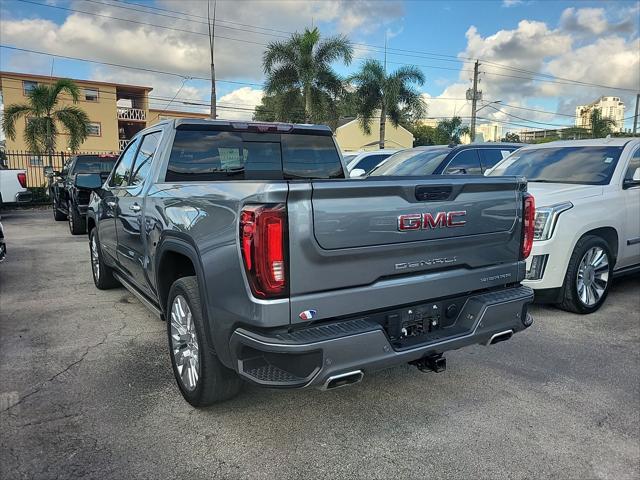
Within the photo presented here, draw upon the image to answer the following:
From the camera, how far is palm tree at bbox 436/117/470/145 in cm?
4981

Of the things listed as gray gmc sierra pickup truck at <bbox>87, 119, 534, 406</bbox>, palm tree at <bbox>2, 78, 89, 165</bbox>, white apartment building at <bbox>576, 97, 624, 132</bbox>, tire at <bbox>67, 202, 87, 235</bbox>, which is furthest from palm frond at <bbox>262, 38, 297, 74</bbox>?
white apartment building at <bbox>576, 97, 624, 132</bbox>

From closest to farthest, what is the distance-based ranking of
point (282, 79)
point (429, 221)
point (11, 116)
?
point (429, 221)
point (11, 116)
point (282, 79)

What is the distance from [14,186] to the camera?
1429cm

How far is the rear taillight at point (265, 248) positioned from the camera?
243 centimetres

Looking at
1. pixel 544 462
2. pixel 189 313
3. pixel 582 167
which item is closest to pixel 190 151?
pixel 189 313

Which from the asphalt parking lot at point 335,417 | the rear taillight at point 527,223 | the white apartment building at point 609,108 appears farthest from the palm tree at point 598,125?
the rear taillight at point 527,223

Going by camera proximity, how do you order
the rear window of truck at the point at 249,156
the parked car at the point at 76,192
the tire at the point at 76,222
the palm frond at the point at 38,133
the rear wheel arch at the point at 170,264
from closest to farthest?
the rear wheel arch at the point at 170,264
the rear window of truck at the point at 249,156
the parked car at the point at 76,192
the tire at the point at 76,222
the palm frond at the point at 38,133

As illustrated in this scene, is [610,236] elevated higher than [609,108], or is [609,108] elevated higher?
[609,108]

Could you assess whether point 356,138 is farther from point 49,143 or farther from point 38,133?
point 38,133

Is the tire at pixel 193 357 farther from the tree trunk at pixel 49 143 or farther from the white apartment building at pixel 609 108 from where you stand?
the white apartment building at pixel 609 108

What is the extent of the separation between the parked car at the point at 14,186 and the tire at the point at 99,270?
9262 mm

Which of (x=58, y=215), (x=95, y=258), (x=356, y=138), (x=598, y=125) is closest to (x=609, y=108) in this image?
(x=598, y=125)

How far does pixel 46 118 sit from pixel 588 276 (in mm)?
22053

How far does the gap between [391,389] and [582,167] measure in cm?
403
